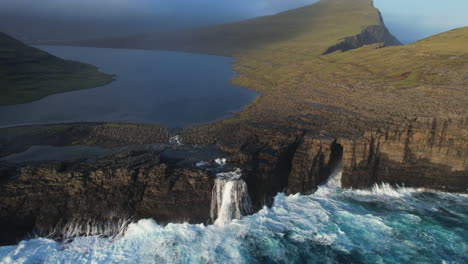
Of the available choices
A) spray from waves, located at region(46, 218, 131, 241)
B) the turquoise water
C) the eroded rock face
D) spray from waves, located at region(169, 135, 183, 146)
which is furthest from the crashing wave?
spray from waves, located at region(46, 218, 131, 241)

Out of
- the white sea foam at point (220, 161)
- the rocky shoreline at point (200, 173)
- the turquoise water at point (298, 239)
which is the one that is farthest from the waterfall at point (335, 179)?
the white sea foam at point (220, 161)

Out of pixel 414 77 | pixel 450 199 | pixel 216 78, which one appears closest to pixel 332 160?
pixel 450 199

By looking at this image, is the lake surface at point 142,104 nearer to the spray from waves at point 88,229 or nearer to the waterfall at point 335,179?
the waterfall at point 335,179

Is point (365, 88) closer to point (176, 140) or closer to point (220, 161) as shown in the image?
point (176, 140)

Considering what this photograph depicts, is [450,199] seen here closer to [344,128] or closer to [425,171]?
[425,171]

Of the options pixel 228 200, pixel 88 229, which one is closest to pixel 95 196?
pixel 88 229

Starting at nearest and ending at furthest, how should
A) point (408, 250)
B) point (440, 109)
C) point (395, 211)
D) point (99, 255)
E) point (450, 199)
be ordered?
point (99, 255)
point (408, 250)
point (395, 211)
point (450, 199)
point (440, 109)
